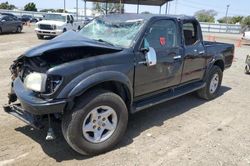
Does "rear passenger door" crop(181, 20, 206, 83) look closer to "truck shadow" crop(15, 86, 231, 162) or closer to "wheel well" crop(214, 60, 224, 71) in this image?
"truck shadow" crop(15, 86, 231, 162)

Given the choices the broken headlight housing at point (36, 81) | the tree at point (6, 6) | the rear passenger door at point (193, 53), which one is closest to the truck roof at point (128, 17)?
the rear passenger door at point (193, 53)

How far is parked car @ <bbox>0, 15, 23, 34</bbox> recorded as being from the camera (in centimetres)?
2238

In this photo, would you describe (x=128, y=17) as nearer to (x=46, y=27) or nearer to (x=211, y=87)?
(x=211, y=87)

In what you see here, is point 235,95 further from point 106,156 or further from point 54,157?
point 54,157

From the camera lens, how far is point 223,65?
7137 mm

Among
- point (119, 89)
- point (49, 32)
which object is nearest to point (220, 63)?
point (119, 89)

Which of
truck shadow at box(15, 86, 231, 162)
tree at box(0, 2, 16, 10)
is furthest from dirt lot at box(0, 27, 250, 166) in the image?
tree at box(0, 2, 16, 10)

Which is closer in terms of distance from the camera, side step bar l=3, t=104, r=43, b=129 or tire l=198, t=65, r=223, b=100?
side step bar l=3, t=104, r=43, b=129

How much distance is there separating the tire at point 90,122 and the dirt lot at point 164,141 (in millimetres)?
148

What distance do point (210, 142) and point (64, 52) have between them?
260 centimetres

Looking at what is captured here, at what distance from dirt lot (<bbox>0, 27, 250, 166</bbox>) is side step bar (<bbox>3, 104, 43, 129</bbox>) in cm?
44

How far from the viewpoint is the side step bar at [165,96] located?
4699 mm

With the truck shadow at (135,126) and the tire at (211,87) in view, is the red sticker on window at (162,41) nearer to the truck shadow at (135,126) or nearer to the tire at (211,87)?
the truck shadow at (135,126)

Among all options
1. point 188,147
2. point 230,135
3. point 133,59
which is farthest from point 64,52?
point 230,135
